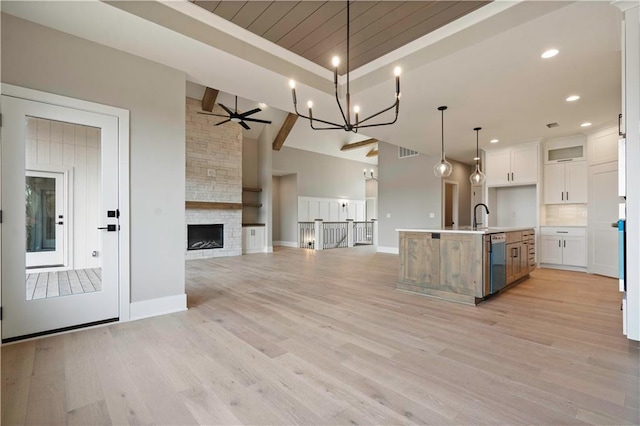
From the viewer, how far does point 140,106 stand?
10.3 feet

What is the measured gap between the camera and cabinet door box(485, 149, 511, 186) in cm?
681

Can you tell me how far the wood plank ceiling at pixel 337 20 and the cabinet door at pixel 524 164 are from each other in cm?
479

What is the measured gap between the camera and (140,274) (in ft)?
10.3

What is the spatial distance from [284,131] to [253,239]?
377 centimetres

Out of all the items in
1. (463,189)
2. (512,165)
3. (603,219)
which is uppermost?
(512,165)

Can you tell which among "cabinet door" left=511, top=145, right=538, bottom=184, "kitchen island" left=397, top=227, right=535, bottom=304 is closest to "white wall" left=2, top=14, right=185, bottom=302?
"kitchen island" left=397, top=227, right=535, bottom=304

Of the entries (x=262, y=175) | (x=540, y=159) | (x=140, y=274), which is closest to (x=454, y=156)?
(x=540, y=159)

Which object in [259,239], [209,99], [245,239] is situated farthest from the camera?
[259,239]

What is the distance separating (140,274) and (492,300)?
4.23m

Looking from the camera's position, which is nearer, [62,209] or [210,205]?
[62,209]

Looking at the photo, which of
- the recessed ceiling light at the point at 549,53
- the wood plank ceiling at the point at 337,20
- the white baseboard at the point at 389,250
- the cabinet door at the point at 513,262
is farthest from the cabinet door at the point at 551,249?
the wood plank ceiling at the point at 337,20

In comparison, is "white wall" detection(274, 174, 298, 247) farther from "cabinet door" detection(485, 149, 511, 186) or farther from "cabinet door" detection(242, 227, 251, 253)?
"cabinet door" detection(485, 149, 511, 186)

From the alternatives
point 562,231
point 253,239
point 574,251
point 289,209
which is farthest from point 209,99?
point 574,251

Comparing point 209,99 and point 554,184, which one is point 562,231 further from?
point 209,99
